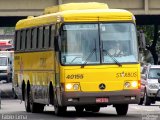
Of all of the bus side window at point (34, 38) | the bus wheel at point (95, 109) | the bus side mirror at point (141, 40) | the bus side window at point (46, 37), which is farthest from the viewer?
the bus wheel at point (95, 109)

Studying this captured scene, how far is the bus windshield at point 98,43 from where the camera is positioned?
2214 cm

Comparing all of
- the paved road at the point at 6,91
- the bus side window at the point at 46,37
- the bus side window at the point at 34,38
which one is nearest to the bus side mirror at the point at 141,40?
the bus side window at the point at 46,37

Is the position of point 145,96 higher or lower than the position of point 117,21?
lower

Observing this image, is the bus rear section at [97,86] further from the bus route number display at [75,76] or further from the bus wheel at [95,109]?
the bus wheel at [95,109]

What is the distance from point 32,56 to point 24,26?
5.98ft

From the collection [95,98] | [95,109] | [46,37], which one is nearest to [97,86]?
[95,98]

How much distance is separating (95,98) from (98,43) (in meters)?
1.48

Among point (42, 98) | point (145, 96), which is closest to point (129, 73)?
point (42, 98)

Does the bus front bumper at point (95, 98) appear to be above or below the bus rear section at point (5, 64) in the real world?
below

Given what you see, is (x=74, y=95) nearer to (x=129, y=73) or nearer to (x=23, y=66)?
(x=129, y=73)

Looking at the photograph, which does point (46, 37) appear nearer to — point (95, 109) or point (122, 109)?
point (122, 109)

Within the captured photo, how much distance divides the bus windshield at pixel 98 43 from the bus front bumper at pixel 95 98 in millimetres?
825

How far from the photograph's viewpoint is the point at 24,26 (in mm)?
27266

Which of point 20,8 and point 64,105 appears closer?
point 64,105
